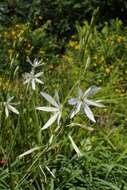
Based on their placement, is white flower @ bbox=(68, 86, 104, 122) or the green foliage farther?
the green foliage

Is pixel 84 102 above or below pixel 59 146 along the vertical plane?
above

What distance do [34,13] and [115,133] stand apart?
460 centimetres

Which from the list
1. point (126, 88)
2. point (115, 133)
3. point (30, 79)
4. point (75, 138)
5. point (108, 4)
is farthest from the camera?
point (108, 4)

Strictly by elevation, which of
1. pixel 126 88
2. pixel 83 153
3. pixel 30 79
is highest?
pixel 30 79

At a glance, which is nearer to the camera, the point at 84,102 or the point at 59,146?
the point at 84,102

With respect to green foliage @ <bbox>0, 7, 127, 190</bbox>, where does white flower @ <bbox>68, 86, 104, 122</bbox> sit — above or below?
above

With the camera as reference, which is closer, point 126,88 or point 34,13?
point 126,88

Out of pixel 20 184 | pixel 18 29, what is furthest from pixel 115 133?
pixel 18 29

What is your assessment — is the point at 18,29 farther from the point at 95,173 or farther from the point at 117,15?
the point at 95,173

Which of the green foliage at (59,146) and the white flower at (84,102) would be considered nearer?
the white flower at (84,102)

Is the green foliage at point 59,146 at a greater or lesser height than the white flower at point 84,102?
lesser

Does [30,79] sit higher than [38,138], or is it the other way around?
[30,79]

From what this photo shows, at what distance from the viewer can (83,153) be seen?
3.22 meters

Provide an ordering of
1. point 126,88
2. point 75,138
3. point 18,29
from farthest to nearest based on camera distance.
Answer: point 18,29
point 126,88
point 75,138
